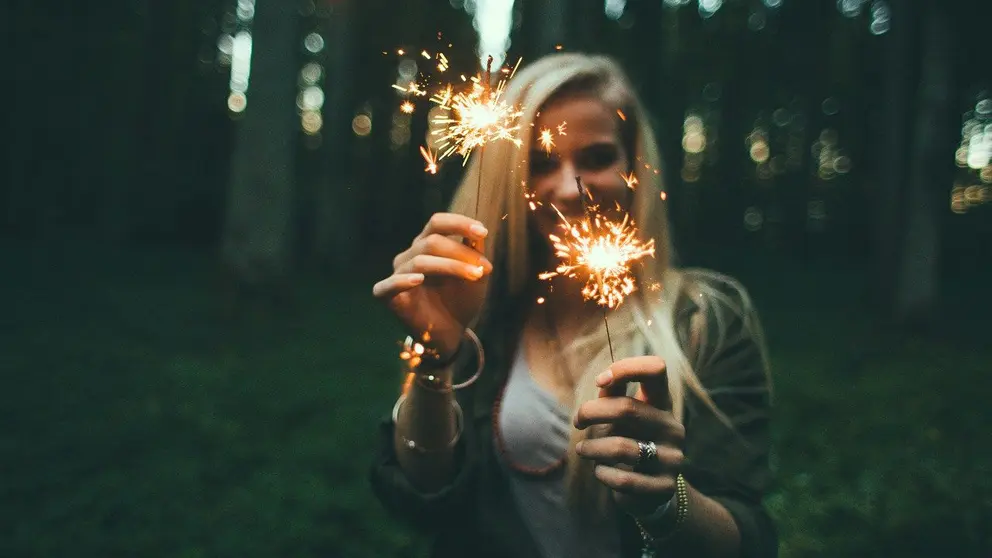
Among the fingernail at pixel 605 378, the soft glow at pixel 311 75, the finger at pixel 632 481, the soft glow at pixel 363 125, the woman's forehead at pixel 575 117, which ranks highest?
the soft glow at pixel 311 75

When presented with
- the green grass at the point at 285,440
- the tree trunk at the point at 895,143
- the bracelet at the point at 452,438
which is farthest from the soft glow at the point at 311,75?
the bracelet at the point at 452,438

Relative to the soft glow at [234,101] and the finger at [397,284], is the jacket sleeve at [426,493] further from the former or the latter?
the soft glow at [234,101]

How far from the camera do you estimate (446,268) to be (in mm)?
1671

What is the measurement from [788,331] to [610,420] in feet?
48.5

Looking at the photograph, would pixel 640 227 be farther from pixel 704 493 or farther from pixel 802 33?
pixel 802 33

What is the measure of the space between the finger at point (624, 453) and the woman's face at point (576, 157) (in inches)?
27.3

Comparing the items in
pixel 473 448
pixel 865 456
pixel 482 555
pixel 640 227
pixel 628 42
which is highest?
pixel 628 42

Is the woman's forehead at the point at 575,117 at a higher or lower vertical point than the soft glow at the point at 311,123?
lower

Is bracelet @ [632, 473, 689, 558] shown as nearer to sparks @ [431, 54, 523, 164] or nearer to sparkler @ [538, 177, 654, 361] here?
sparkler @ [538, 177, 654, 361]

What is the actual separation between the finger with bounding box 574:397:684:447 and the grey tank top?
0.52m

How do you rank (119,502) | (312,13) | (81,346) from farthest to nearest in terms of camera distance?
(312,13), (81,346), (119,502)

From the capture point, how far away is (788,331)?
49.0ft

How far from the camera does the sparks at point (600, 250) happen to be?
1708mm

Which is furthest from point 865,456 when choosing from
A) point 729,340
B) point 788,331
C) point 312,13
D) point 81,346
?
point 312,13
